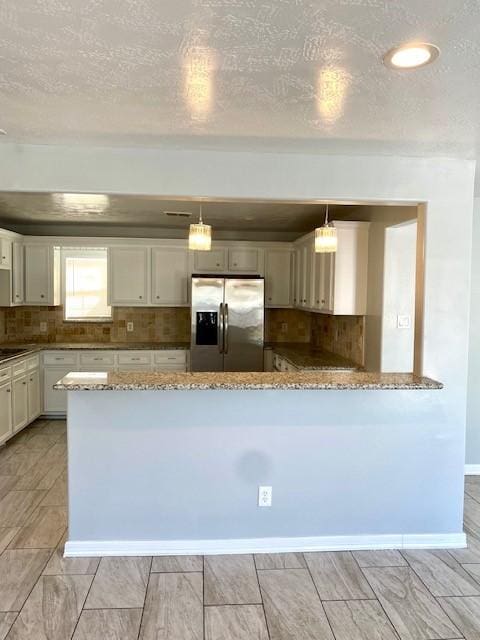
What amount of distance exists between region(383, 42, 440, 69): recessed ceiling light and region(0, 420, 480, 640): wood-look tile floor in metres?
2.37

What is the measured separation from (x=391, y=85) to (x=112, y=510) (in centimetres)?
262

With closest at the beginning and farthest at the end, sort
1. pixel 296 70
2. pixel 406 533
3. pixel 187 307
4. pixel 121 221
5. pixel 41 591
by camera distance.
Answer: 1. pixel 296 70
2. pixel 41 591
3. pixel 406 533
4. pixel 121 221
5. pixel 187 307

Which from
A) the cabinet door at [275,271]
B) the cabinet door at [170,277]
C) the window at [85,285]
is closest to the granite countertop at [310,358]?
the cabinet door at [275,271]

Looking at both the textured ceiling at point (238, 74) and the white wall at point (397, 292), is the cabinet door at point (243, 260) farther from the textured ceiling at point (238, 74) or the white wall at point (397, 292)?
the textured ceiling at point (238, 74)

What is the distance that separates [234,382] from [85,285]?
12.6ft

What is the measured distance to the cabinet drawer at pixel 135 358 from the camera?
5.26 metres

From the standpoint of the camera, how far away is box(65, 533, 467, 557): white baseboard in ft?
8.54

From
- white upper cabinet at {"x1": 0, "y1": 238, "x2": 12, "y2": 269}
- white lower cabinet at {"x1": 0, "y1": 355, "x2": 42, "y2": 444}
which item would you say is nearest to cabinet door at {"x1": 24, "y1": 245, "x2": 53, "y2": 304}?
white upper cabinet at {"x1": 0, "y1": 238, "x2": 12, "y2": 269}

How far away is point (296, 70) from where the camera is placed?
1645 millimetres

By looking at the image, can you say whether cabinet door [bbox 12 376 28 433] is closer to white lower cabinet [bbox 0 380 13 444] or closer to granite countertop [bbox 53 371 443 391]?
white lower cabinet [bbox 0 380 13 444]

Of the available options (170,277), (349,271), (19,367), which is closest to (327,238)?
(349,271)

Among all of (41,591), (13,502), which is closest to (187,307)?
(13,502)

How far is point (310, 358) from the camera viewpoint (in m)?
4.50

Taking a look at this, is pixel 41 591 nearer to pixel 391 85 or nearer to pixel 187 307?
pixel 391 85
